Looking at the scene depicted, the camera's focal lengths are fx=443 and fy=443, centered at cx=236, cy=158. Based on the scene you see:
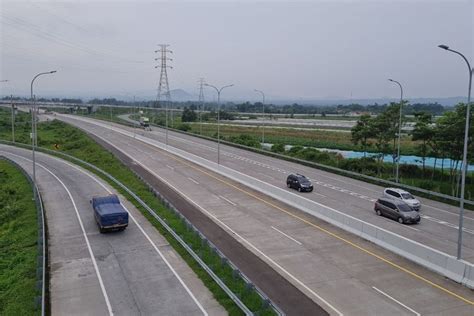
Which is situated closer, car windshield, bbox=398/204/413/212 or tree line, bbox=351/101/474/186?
car windshield, bbox=398/204/413/212

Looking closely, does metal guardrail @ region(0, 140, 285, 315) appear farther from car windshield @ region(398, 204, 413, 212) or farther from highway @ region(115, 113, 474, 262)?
car windshield @ region(398, 204, 413, 212)

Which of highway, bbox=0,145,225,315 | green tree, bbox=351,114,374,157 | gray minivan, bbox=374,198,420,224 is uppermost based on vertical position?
green tree, bbox=351,114,374,157

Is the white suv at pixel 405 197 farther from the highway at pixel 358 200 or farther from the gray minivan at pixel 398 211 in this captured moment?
the gray minivan at pixel 398 211

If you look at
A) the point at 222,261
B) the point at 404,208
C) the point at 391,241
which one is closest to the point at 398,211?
A: the point at 404,208

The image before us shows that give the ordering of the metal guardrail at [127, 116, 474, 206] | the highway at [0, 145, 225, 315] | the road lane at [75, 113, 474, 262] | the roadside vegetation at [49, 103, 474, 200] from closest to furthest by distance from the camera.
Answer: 1. the highway at [0, 145, 225, 315]
2. the road lane at [75, 113, 474, 262]
3. the metal guardrail at [127, 116, 474, 206]
4. the roadside vegetation at [49, 103, 474, 200]

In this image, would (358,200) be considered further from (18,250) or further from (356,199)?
(18,250)

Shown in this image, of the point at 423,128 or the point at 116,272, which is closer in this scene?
the point at 116,272

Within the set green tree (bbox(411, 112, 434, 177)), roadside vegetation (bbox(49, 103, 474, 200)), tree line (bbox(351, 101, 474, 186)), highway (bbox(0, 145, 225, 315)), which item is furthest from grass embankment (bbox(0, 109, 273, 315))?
green tree (bbox(411, 112, 434, 177))
